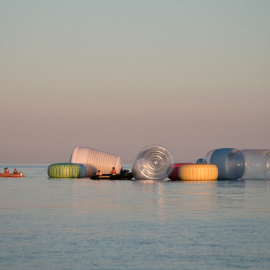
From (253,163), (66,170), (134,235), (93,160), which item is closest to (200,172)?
(253,163)

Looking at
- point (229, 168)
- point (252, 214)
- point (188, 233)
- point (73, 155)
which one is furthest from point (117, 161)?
point (188, 233)

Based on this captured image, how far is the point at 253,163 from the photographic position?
72.4m

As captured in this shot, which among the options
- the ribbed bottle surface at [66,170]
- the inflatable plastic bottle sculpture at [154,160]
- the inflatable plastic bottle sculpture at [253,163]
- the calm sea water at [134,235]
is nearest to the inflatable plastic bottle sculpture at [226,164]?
the inflatable plastic bottle sculpture at [253,163]

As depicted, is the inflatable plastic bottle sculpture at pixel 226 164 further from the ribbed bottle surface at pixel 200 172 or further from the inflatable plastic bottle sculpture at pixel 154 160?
the inflatable plastic bottle sculpture at pixel 154 160

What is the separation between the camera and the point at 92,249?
749 inches

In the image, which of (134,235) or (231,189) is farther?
(231,189)

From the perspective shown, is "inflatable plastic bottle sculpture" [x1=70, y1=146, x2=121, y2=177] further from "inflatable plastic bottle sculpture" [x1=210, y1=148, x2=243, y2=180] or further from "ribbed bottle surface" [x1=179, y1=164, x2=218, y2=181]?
"ribbed bottle surface" [x1=179, y1=164, x2=218, y2=181]

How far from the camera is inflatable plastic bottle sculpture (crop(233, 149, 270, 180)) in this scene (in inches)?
2822

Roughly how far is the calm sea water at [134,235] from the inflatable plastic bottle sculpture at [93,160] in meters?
48.6

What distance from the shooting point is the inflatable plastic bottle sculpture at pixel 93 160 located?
84562 mm

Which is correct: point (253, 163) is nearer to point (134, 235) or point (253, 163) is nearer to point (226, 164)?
point (226, 164)

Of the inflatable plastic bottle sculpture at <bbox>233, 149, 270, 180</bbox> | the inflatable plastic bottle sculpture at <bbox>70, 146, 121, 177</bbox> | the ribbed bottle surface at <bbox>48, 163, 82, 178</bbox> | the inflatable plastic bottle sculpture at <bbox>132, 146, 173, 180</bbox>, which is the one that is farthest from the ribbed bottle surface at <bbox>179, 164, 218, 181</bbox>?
the inflatable plastic bottle sculpture at <bbox>70, 146, 121, 177</bbox>

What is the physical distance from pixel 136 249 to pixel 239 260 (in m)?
3.26

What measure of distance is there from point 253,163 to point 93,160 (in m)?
22.9
